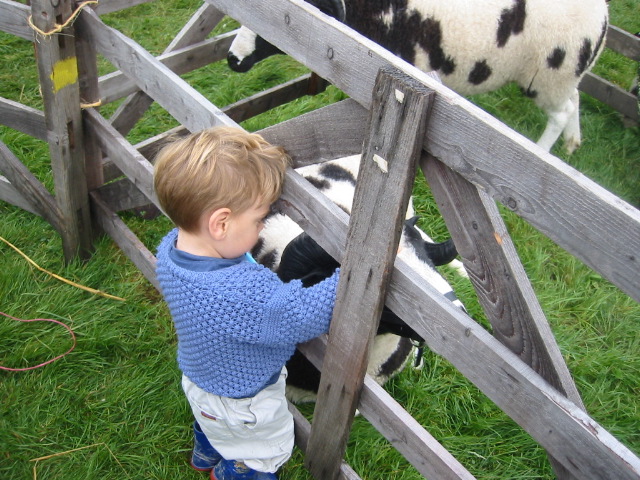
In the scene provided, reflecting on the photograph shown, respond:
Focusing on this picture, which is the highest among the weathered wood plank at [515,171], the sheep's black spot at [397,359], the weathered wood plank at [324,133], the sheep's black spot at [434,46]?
the weathered wood plank at [515,171]

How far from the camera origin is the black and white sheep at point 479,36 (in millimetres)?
3988

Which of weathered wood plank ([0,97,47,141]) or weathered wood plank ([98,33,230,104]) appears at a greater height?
weathered wood plank ([98,33,230,104])

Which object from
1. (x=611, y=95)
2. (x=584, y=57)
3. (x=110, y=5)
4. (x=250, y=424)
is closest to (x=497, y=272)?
(x=250, y=424)

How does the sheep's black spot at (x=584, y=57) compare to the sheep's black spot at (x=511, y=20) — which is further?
the sheep's black spot at (x=584, y=57)

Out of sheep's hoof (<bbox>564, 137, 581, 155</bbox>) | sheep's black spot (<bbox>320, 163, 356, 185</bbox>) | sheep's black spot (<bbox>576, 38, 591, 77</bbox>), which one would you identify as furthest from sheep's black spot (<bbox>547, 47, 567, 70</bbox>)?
sheep's black spot (<bbox>320, 163, 356, 185</bbox>)

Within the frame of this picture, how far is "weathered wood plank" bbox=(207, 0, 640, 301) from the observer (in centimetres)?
114

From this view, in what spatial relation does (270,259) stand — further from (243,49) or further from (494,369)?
(243,49)

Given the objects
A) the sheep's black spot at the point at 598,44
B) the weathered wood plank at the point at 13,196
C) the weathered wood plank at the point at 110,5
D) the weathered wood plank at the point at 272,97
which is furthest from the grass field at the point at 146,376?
the sheep's black spot at the point at 598,44

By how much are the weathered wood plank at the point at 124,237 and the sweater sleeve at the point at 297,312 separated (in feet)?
4.25

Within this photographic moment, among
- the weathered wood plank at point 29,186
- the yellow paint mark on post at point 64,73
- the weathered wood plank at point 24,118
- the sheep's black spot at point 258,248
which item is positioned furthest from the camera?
the weathered wood plank at point 29,186

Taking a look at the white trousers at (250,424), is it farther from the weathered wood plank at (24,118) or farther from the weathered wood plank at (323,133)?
the weathered wood plank at (24,118)

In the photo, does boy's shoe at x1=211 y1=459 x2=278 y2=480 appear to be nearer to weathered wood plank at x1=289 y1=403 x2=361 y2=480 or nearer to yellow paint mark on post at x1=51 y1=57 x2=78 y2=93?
weathered wood plank at x1=289 y1=403 x2=361 y2=480

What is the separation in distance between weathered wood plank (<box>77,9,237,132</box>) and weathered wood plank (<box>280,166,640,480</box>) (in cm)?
49

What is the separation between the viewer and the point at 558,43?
4.17 meters
